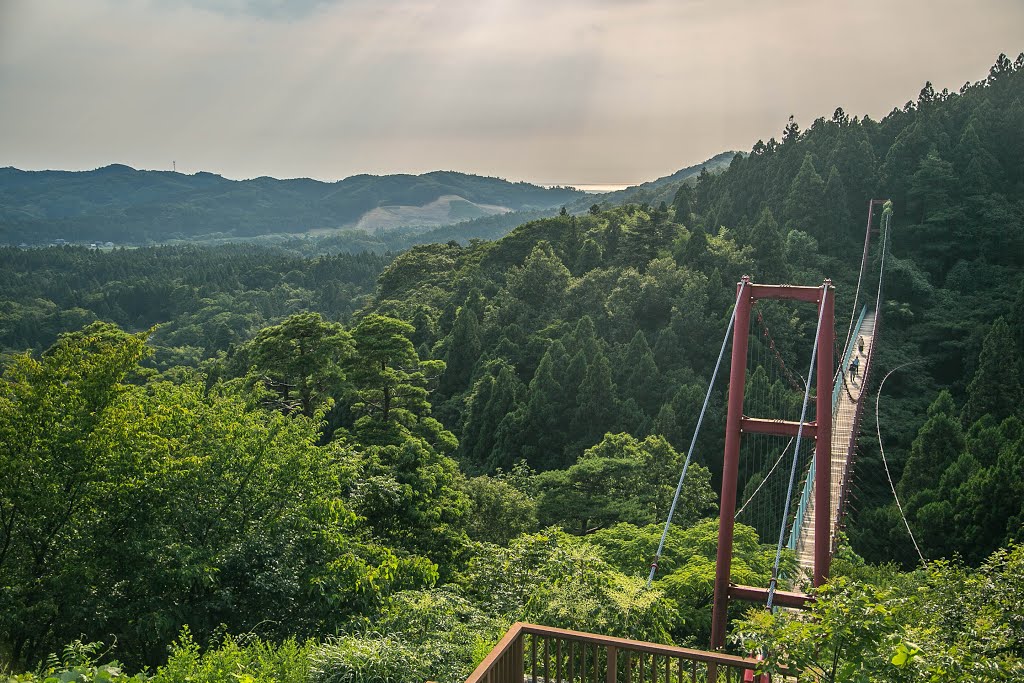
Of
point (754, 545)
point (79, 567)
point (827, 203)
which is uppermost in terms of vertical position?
point (827, 203)

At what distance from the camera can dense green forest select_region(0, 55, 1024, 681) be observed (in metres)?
8.02

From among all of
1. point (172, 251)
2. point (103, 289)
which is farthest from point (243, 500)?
point (172, 251)

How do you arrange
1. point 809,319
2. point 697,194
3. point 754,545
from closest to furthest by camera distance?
point 754,545 → point 809,319 → point 697,194

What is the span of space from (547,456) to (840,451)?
365 inches

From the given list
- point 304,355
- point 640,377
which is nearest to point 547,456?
point 640,377

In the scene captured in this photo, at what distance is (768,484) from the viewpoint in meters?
20.6

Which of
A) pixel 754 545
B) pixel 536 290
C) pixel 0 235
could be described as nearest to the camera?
pixel 754 545

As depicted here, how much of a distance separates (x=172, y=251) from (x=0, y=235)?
6255cm

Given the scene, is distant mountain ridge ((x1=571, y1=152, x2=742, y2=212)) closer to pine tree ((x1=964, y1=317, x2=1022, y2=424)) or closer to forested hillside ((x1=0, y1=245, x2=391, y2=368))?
forested hillside ((x1=0, y1=245, x2=391, y2=368))

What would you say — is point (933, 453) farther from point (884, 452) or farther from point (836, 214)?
point (836, 214)

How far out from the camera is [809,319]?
31000mm

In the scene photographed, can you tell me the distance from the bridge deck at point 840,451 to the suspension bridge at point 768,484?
38 millimetres

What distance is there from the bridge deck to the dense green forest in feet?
2.41

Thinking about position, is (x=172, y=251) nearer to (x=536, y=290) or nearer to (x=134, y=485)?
(x=536, y=290)
